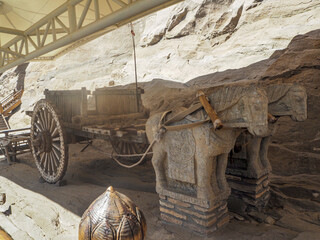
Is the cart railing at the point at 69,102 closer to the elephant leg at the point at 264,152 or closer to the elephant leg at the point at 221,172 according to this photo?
the elephant leg at the point at 221,172

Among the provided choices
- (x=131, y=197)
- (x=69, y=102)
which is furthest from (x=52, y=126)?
(x=131, y=197)

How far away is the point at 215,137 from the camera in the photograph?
3.27 m

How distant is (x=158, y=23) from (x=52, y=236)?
11.8m

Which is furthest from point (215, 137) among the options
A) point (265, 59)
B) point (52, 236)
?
point (265, 59)

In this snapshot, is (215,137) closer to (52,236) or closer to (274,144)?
(52,236)

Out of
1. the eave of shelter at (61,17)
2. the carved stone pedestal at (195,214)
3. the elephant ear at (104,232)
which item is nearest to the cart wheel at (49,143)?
the eave of shelter at (61,17)

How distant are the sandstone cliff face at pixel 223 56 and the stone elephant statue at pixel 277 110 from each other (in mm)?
2031

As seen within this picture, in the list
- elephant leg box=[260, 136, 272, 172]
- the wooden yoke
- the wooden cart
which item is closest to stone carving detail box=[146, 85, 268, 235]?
the wooden yoke

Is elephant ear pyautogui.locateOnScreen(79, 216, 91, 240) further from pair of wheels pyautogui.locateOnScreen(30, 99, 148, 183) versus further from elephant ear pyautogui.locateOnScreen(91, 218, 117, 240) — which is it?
pair of wheels pyautogui.locateOnScreen(30, 99, 148, 183)

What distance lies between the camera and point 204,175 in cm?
339

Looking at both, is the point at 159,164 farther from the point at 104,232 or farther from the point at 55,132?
the point at 55,132

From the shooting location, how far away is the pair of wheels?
17.5 ft

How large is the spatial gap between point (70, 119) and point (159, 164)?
290 cm

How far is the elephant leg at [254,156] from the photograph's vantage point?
13.9 feet
